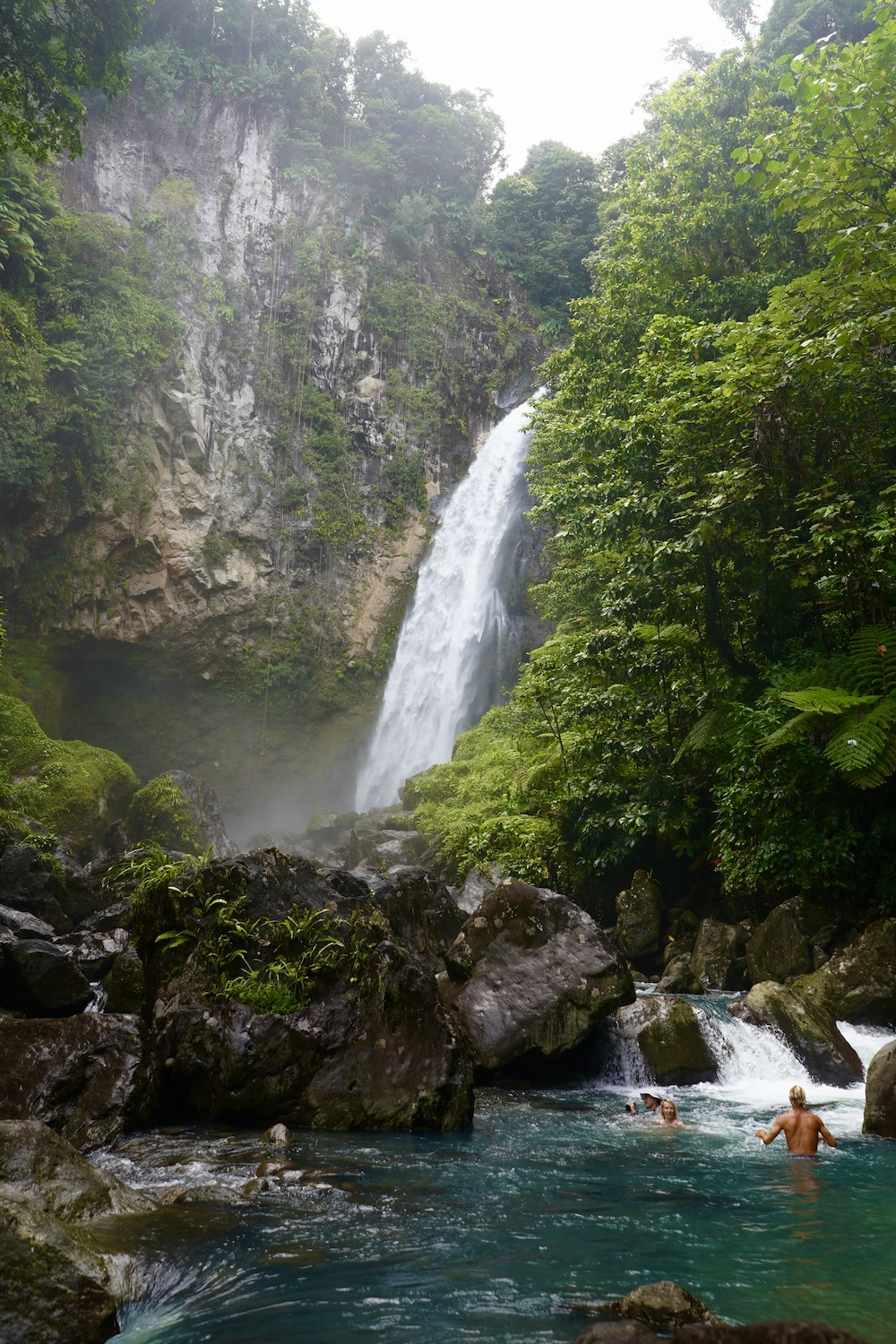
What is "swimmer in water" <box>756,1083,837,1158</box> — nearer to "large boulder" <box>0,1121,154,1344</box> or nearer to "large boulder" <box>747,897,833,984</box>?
"large boulder" <box>747,897,833,984</box>

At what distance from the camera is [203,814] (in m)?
18.8

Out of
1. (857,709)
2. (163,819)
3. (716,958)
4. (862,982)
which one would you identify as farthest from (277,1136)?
(163,819)

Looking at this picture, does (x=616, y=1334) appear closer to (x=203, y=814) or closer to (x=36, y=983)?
(x=36, y=983)

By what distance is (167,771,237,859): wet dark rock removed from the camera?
1836 centimetres

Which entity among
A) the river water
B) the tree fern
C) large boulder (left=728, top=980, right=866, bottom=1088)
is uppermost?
the tree fern

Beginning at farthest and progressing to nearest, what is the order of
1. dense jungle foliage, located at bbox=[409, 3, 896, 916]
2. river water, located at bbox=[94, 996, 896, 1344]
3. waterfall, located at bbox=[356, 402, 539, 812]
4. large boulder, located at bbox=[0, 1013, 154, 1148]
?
1. waterfall, located at bbox=[356, 402, 539, 812]
2. dense jungle foliage, located at bbox=[409, 3, 896, 916]
3. large boulder, located at bbox=[0, 1013, 154, 1148]
4. river water, located at bbox=[94, 996, 896, 1344]

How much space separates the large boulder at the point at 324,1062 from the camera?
5.82 meters

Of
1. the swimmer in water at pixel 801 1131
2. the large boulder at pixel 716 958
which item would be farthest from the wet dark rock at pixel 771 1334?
the large boulder at pixel 716 958

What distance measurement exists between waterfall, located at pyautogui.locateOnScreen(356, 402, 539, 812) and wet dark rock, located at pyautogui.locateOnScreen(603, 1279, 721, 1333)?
2019cm

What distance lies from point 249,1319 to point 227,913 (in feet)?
11.8

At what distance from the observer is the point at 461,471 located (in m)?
29.5

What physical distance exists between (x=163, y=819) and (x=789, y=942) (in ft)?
42.8

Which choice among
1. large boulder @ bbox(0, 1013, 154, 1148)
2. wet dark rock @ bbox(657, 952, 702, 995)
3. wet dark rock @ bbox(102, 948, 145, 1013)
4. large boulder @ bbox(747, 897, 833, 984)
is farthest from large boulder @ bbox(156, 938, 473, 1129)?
large boulder @ bbox(747, 897, 833, 984)

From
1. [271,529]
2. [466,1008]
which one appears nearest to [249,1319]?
[466,1008]
